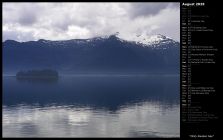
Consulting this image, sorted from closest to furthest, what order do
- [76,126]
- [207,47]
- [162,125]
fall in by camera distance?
1. [207,47]
2. [162,125]
3. [76,126]

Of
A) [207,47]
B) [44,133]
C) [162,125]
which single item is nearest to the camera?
[207,47]

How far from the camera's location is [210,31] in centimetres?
1783

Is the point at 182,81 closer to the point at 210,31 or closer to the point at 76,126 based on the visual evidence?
the point at 210,31

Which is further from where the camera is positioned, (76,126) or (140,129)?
(76,126)

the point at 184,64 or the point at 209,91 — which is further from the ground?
the point at 184,64

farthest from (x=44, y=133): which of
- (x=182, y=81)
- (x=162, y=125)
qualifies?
(x=182, y=81)

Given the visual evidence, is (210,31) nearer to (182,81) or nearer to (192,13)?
(192,13)

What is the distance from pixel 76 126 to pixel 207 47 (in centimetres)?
5072

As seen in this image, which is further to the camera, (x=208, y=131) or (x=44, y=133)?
(x=44, y=133)

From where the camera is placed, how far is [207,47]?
1772 centimetres

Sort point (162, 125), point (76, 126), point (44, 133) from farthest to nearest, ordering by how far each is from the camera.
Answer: point (76, 126) < point (162, 125) < point (44, 133)

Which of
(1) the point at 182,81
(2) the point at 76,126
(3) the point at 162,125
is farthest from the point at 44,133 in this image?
(1) the point at 182,81

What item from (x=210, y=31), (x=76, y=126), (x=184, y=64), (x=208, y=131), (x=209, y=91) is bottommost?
(x=76, y=126)

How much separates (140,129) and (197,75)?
131ft
